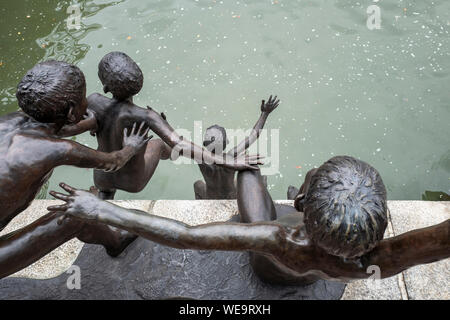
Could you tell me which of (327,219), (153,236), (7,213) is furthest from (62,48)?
(327,219)

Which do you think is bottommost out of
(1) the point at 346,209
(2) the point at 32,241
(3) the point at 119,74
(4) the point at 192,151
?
(2) the point at 32,241

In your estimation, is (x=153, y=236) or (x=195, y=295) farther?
(x=195, y=295)

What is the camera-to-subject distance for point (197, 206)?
300cm

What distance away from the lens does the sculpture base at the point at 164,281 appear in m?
2.31

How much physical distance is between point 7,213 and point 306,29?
205 inches

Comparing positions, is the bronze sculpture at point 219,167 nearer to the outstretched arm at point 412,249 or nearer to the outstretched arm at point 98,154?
the outstretched arm at point 98,154

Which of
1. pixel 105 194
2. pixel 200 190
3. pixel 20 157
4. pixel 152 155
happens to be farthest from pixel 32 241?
pixel 200 190

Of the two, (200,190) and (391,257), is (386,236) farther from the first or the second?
(200,190)

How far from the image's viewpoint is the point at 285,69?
576 centimetres

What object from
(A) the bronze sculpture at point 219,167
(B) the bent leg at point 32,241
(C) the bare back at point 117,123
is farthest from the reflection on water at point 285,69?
(B) the bent leg at point 32,241

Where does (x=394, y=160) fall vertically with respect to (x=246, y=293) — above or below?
below

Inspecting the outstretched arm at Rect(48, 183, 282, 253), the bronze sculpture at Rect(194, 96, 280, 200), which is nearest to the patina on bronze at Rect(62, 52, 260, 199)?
the bronze sculpture at Rect(194, 96, 280, 200)

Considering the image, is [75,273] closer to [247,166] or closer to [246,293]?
[246,293]

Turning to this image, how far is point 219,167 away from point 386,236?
4.47ft
